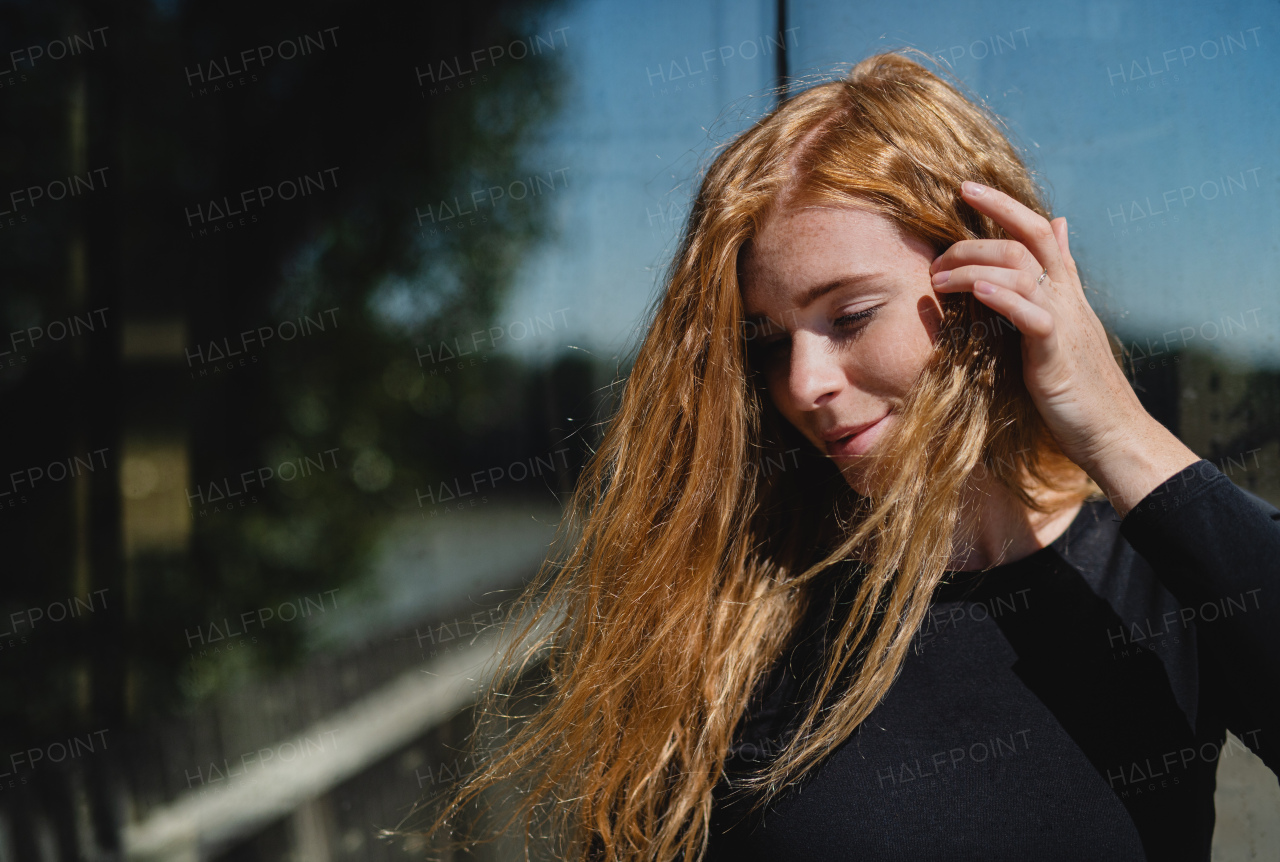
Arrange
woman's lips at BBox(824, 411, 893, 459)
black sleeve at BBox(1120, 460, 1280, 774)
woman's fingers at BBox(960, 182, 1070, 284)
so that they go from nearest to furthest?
black sleeve at BBox(1120, 460, 1280, 774) → woman's fingers at BBox(960, 182, 1070, 284) → woman's lips at BBox(824, 411, 893, 459)

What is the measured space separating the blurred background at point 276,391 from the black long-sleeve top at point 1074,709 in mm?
1079

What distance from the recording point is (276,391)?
1.99m

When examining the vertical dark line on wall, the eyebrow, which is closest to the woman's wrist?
the eyebrow

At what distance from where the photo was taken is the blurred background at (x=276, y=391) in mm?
1922

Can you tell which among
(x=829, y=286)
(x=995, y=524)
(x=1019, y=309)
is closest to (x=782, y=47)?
(x=829, y=286)

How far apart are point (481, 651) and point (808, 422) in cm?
129

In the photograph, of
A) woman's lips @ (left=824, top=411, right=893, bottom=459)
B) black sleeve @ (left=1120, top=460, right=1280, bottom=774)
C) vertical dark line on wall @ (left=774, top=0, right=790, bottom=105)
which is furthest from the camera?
vertical dark line on wall @ (left=774, top=0, right=790, bottom=105)

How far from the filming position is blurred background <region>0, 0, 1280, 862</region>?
1922 mm

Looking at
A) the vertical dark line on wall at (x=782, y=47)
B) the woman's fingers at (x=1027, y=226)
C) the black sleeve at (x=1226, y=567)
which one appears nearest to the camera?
the black sleeve at (x=1226, y=567)

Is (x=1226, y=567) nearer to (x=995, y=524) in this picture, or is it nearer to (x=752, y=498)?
(x=995, y=524)

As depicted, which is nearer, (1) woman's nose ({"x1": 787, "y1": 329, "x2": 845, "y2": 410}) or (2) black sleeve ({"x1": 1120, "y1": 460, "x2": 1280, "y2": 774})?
(2) black sleeve ({"x1": 1120, "y1": 460, "x2": 1280, "y2": 774})

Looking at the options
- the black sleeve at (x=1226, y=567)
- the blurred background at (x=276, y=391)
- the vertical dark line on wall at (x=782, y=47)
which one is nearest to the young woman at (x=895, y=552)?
the black sleeve at (x=1226, y=567)

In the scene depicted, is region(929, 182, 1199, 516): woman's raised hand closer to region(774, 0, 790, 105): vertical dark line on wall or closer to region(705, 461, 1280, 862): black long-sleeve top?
region(705, 461, 1280, 862): black long-sleeve top

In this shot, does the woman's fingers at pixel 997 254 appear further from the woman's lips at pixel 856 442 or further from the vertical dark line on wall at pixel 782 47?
the vertical dark line on wall at pixel 782 47
